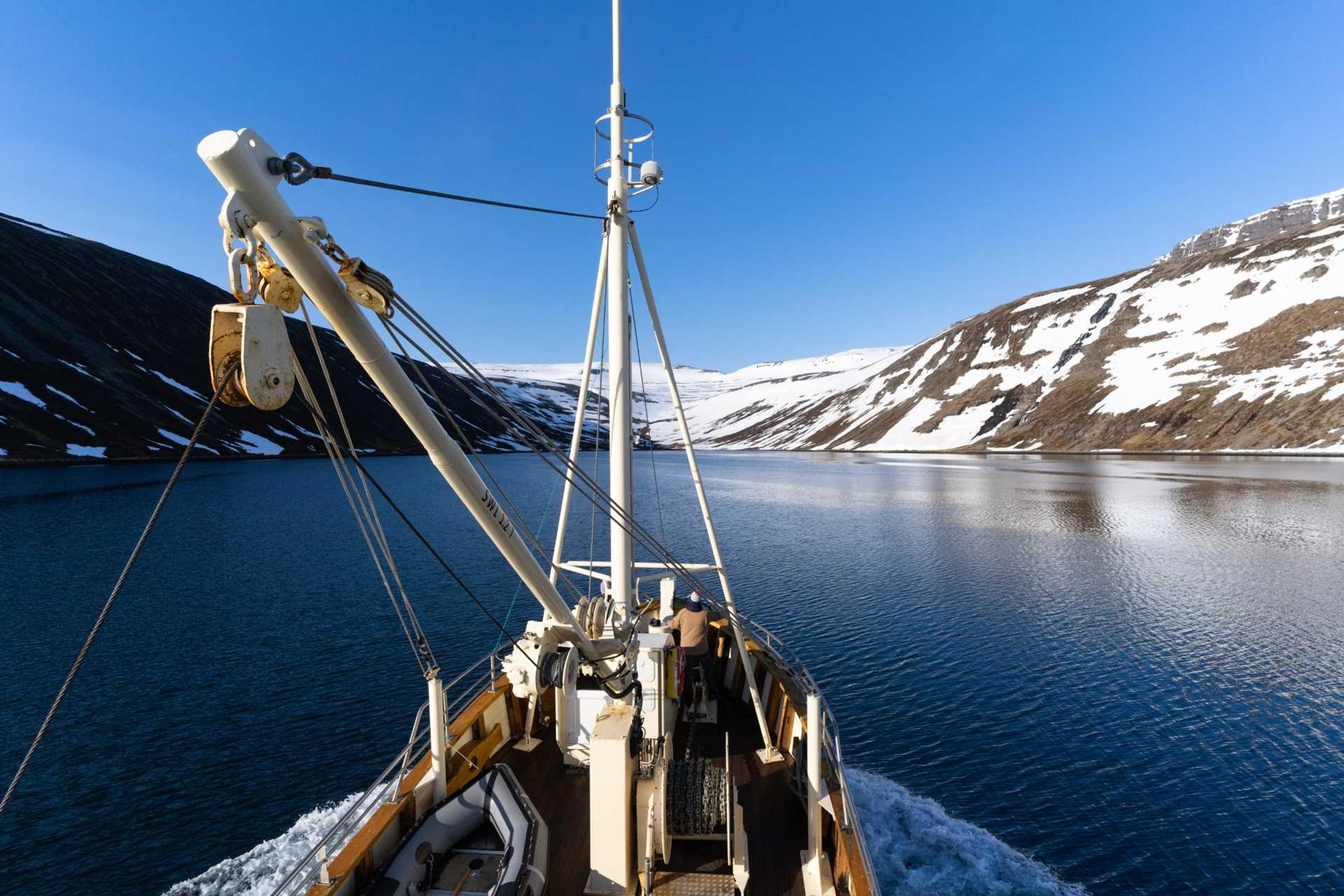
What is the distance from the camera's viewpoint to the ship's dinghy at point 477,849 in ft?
26.2

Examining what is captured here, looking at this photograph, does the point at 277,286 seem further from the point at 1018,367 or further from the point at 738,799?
the point at 1018,367

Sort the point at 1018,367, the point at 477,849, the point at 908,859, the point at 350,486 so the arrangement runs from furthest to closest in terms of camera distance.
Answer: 1. the point at 1018,367
2. the point at 908,859
3. the point at 477,849
4. the point at 350,486

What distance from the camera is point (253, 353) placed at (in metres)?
5.34

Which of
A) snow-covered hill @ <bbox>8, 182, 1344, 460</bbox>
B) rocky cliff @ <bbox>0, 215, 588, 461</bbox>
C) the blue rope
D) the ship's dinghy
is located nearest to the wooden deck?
the ship's dinghy

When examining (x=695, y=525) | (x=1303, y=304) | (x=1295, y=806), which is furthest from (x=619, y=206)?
(x=1303, y=304)

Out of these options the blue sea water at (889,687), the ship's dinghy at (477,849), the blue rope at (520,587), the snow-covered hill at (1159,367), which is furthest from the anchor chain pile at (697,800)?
the snow-covered hill at (1159,367)

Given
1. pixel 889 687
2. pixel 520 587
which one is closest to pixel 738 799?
pixel 889 687

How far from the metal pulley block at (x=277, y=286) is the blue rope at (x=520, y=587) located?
25.0ft

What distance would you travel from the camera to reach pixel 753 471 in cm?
12525

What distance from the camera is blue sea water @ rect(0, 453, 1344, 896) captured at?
14.5 meters

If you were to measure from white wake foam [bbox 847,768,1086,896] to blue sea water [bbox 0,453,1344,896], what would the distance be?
0.22ft

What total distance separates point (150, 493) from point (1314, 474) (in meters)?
139

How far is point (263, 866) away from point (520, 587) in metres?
21.8

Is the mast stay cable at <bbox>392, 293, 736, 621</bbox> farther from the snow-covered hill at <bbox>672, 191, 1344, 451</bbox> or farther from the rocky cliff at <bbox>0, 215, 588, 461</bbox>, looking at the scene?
the snow-covered hill at <bbox>672, 191, 1344, 451</bbox>
